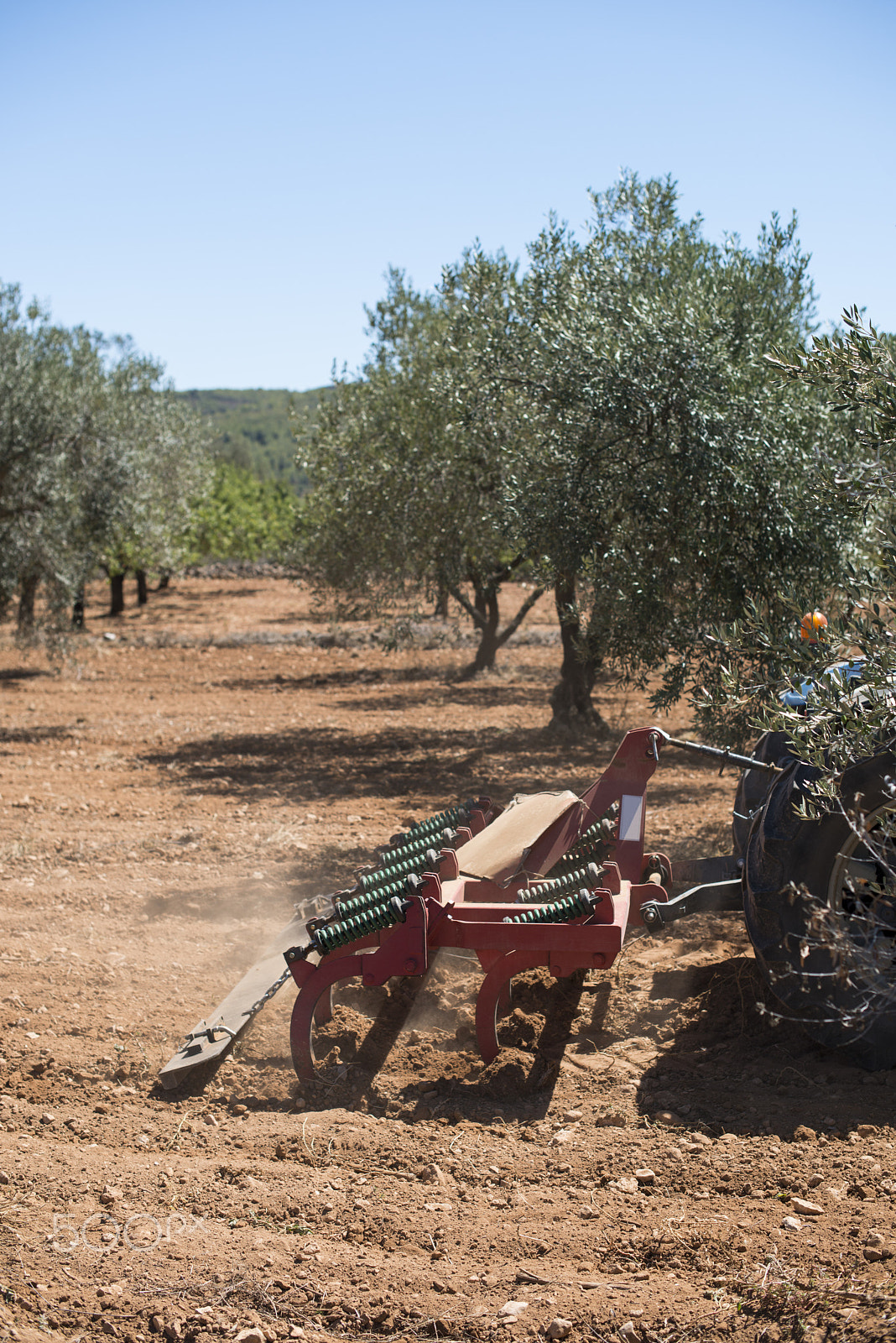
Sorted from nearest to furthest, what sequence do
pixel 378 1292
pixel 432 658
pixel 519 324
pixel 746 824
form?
1. pixel 378 1292
2. pixel 746 824
3. pixel 519 324
4. pixel 432 658

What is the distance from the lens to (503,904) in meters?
4.17

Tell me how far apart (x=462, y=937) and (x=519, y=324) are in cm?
771

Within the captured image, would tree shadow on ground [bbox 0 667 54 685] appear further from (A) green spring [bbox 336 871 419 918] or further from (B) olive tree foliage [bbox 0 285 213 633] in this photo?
(A) green spring [bbox 336 871 419 918]

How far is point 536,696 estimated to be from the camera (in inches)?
634

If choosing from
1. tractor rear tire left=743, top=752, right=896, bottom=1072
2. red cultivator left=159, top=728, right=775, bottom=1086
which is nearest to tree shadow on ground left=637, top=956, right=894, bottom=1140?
tractor rear tire left=743, top=752, right=896, bottom=1072

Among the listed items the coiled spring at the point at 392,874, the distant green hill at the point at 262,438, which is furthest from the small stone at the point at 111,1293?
the distant green hill at the point at 262,438

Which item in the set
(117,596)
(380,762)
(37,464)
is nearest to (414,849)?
(380,762)

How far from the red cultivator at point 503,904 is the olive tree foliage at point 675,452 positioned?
257 centimetres

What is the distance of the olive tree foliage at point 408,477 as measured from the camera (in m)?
11.6

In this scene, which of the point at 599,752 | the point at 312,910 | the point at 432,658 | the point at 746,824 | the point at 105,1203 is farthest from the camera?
the point at 432,658

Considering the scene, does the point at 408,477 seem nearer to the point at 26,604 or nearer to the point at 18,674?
the point at 26,604

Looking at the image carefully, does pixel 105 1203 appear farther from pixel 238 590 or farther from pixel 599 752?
pixel 238 590

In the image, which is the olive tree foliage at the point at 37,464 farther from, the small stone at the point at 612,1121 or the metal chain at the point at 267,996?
the small stone at the point at 612,1121

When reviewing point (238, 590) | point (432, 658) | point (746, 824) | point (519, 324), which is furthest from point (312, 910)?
point (238, 590)
